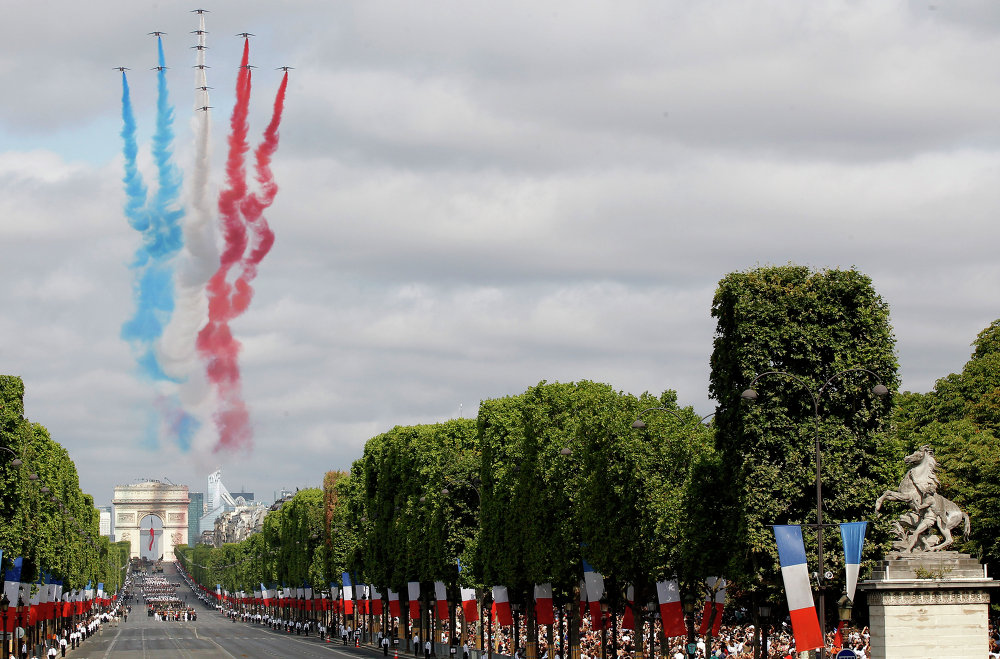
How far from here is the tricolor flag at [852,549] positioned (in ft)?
154

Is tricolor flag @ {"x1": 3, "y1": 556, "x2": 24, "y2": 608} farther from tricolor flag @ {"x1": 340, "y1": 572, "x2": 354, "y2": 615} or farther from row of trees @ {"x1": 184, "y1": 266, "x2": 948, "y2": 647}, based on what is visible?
tricolor flag @ {"x1": 340, "y1": 572, "x2": 354, "y2": 615}

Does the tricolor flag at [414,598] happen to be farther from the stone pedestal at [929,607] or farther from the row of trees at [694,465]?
the stone pedestal at [929,607]

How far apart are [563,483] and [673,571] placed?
12.6 meters

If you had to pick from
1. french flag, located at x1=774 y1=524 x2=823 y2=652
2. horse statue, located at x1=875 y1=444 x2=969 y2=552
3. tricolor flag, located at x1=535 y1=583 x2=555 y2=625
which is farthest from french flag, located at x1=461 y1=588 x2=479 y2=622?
horse statue, located at x1=875 y1=444 x2=969 y2=552

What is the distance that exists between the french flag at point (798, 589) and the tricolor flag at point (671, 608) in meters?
16.6

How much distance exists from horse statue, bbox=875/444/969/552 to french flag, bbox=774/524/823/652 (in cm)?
413

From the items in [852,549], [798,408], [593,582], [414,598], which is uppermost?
[798,408]

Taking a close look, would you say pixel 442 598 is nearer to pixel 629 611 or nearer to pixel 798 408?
pixel 629 611

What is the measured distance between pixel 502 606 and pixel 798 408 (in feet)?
113

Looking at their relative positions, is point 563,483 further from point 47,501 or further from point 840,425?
point 47,501

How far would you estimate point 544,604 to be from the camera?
81625 millimetres

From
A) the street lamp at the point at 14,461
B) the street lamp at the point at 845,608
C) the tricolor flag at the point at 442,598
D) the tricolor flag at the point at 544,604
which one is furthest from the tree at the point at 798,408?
the tricolor flag at the point at 442,598

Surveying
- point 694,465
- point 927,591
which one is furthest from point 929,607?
point 694,465

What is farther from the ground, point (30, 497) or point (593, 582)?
point (30, 497)
